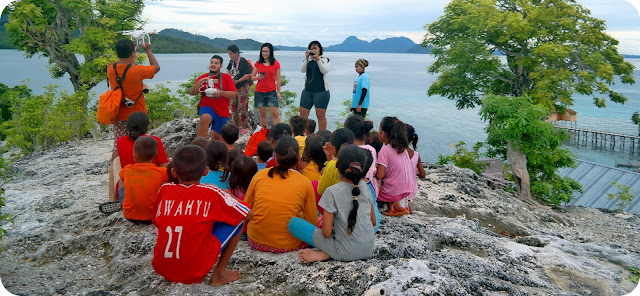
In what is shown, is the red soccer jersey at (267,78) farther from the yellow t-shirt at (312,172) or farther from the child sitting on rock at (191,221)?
the child sitting on rock at (191,221)

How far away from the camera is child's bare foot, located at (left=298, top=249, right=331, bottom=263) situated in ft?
11.6

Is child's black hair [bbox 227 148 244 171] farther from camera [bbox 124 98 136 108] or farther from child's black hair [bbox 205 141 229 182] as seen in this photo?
camera [bbox 124 98 136 108]

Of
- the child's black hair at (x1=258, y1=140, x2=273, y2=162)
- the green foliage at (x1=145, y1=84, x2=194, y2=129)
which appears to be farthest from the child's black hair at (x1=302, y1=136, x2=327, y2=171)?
the green foliage at (x1=145, y1=84, x2=194, y2=129)

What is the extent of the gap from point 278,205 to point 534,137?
1087 centimetres

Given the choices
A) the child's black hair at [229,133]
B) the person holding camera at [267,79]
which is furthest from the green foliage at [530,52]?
the child's black hair at [229,133]

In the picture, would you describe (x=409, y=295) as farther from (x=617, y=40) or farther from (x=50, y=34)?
(x=617, y=40)

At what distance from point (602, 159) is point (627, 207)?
97.2 feet

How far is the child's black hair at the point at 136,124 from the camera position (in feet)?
14.6

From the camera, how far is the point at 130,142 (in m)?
4.55

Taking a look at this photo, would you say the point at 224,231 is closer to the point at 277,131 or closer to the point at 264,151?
the point at 264,151

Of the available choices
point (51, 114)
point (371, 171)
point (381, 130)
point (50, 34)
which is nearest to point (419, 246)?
point (371, 171)

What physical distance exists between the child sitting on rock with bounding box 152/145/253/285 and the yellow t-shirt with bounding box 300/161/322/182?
1405 mm

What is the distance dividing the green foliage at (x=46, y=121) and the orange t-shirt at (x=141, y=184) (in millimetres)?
9410

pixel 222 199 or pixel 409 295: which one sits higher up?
pixel 222 199
